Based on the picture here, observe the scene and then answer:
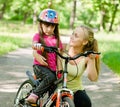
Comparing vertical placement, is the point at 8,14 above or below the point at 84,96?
below

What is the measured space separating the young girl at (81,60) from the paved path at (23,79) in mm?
2621

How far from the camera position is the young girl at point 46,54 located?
4875 mm

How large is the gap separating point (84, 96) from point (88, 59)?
47 centimetres

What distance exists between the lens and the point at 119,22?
75250 millimetres

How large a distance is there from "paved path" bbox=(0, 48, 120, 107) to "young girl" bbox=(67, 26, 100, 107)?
2.62 meters

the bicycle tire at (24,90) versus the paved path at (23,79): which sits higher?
the bicycle tire at (24,90)

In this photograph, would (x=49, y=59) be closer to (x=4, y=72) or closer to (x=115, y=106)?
(x=115, y=106)

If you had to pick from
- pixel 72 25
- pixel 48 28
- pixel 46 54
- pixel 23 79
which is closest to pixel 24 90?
pixel 46 54

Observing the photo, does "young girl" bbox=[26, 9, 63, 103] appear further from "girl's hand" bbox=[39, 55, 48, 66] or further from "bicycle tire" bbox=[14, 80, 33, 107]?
"bicycle tire" bbox=[14, 80, 33, 107]

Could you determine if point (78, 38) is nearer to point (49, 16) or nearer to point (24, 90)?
point (49, 16)

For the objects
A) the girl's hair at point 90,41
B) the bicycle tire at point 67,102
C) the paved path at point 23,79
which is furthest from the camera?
the paved path at point 23,79

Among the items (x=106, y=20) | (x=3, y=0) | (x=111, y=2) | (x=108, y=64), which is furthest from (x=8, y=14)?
(x=108, y=64)

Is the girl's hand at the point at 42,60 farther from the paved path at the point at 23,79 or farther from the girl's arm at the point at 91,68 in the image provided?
the paved path at the point at 23,79

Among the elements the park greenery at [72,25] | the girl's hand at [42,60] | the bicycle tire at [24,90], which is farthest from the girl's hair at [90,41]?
the park greenery at [72,25]
